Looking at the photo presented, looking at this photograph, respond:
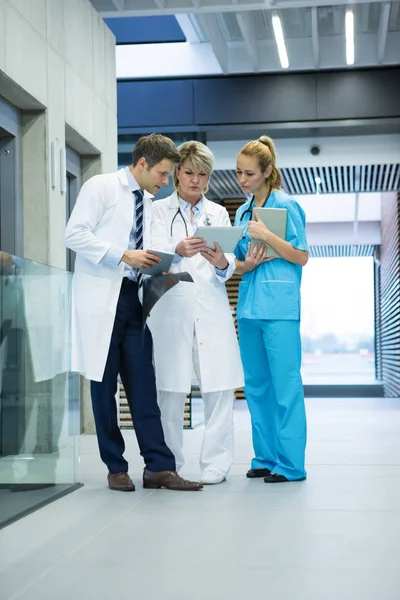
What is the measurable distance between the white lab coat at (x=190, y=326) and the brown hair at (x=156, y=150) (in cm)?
31

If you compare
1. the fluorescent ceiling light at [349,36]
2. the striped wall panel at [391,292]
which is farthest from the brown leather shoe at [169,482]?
the striped wall panel at [391,292]

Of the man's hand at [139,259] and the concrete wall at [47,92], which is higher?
the concrete wall at [47,92]

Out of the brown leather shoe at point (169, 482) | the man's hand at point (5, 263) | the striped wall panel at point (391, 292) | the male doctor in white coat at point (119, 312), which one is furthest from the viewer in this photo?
the striped wall panel at point (391, 292)

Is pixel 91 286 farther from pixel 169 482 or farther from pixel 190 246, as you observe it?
pixel 169 482

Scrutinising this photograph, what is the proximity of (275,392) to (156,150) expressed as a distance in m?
1.25

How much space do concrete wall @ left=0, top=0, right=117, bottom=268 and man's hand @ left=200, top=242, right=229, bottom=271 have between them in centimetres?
166

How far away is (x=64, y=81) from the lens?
18.8ft

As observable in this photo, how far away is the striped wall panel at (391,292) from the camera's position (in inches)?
562

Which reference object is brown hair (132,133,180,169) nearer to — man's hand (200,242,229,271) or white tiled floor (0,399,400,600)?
man's hand (200,242,229,271)

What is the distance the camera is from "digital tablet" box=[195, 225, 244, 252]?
11.9 ft

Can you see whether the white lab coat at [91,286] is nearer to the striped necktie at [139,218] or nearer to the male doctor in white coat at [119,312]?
the male doctor in white coat at [119,312]

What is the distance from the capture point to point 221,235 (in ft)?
12.1

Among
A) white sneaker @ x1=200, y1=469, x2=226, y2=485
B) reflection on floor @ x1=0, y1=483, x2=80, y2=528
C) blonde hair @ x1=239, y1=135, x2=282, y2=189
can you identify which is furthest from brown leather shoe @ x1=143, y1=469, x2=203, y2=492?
blonde hair @ x1=239, y1=135, x2=282, y2=189

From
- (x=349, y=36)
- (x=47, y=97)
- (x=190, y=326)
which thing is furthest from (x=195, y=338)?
(x=349, y=36)
